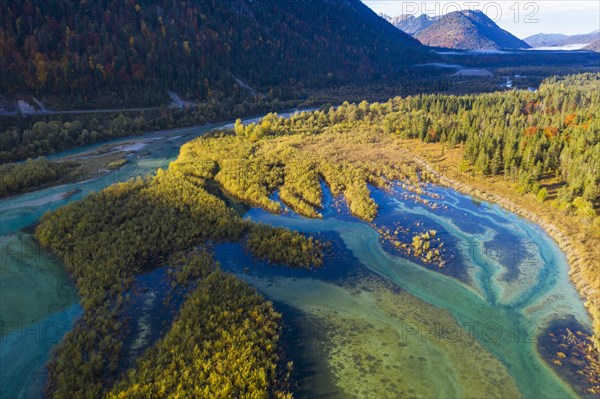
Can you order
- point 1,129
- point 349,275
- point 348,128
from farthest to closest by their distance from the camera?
point 348,128
point 1,129
point 349,275

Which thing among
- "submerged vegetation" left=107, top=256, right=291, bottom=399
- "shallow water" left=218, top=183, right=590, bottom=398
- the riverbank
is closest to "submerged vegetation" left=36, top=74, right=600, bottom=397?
"submerged vegetation" left=107, top=256, right=291, bottom=399

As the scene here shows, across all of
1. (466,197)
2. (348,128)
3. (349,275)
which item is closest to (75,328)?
(349,275)

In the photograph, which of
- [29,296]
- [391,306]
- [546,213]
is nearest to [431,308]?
[391,306]

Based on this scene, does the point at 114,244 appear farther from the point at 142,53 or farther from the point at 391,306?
the point at 142,53

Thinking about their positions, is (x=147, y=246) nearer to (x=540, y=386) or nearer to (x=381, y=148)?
(x=540, y=386)

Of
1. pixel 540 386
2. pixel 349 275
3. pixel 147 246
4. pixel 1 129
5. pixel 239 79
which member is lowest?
pixel 540 386

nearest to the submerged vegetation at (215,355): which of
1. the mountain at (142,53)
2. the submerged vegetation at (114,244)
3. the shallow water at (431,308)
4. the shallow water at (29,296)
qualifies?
the submerged vegetation at (114,244)

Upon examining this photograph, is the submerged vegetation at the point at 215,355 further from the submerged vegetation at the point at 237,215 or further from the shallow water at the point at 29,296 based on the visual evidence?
the shallow water at the point at 29,296
